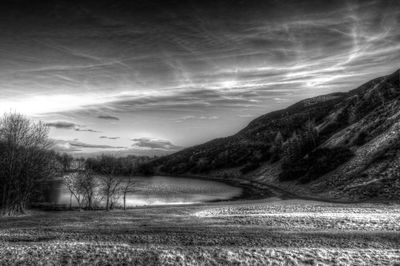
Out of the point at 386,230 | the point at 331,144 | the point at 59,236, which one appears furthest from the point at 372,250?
the point at 331,144

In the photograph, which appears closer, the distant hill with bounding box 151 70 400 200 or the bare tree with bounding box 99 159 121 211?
the distant hill with bounding box 151 70 400 200

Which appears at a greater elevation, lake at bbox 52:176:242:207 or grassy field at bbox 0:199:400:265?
grassy field at bbox 0:199:400:265

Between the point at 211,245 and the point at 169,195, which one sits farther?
the point at 169,195

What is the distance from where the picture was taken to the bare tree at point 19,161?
4099 cm

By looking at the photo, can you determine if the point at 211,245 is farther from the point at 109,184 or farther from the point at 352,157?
the point at 352,157

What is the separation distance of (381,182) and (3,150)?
6047 cm

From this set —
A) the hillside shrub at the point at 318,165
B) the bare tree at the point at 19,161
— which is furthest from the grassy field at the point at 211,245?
the hillside shrub at the point at 318,165

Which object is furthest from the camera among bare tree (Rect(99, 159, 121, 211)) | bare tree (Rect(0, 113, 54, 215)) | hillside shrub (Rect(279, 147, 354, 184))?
hillside shrub (Rect(279, 147, 354, 184))

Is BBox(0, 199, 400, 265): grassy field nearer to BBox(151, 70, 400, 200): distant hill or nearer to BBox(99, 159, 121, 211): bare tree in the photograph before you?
BBox(151, 70, 400, 200): distant hill

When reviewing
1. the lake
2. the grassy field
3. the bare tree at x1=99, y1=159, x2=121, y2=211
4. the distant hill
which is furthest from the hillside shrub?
the grassy field

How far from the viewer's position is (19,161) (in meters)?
42.3

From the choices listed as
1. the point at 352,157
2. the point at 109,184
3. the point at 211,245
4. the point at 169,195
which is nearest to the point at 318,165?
the point at 352,157

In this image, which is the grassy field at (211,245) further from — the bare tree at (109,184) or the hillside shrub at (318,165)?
the hillside shrub at (318,165)

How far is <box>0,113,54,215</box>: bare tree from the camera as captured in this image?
134 feet
